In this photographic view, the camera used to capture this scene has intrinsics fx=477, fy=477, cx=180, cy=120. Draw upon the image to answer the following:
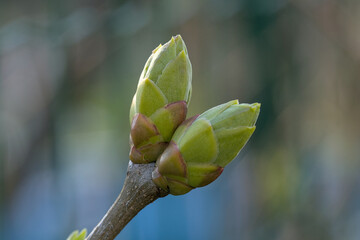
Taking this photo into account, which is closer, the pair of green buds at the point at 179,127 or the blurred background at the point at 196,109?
the pair of green buds at the point at 179,127

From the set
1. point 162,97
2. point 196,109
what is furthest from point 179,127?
point 196,109

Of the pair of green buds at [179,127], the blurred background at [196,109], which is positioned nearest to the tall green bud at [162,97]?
the pair of green buds at [179,127]

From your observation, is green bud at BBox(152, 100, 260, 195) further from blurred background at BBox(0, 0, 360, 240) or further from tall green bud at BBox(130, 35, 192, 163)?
blurred background at BBox(0, 0, 360, 240)

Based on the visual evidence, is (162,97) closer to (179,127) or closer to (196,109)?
(179,127)

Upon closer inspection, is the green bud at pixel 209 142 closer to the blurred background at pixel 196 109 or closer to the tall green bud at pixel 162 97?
the tall green bud at pixel 162 97

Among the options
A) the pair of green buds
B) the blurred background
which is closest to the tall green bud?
the pair of green buds

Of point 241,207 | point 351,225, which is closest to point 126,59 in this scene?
point 241,207
